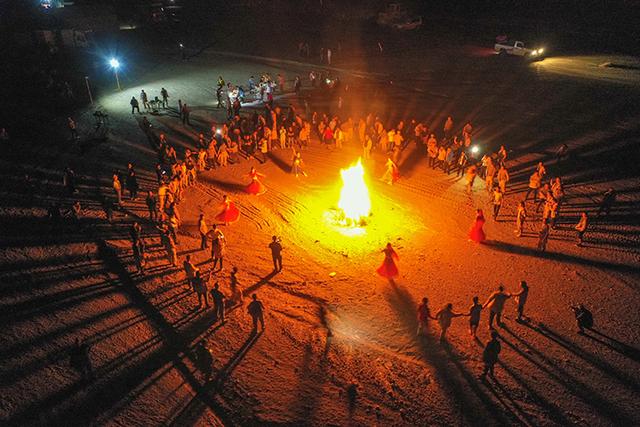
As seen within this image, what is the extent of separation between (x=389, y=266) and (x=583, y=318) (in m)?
5.43

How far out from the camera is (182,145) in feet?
78.9

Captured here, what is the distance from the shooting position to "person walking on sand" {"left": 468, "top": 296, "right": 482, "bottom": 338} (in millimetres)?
11055


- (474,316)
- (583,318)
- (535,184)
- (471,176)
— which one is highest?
(535,184)

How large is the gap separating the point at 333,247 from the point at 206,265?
450 cm

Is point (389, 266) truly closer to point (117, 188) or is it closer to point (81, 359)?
point (81, 359)

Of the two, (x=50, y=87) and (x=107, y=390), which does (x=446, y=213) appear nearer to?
(x=107, y=390)

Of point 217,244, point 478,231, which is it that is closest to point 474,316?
point 478,231

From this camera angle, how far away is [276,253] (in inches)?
546

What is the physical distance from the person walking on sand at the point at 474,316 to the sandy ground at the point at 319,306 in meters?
0.28

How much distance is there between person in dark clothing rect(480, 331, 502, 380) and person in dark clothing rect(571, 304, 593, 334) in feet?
9.81

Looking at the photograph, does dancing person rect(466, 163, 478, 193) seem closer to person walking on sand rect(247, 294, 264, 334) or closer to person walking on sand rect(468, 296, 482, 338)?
person walking on sand rect(468, 296, 482, 338)

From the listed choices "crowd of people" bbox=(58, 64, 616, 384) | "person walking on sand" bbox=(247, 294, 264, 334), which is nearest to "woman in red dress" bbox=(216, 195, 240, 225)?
"crowd of people" bbox=(58, 64, 616, 384)

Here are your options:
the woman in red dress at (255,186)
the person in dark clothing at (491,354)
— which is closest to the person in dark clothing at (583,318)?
the person in dark clothing at (491,354)

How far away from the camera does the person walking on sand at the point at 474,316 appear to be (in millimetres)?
11055
